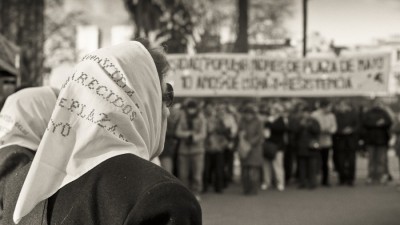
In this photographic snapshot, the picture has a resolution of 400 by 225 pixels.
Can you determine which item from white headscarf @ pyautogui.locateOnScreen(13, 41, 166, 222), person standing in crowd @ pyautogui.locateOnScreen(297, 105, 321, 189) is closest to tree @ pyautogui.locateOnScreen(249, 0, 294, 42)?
person standing in crowd @ pyautogui.locateOnScreen(297, 105, 321, 189)

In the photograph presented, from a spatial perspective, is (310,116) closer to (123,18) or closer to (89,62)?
(89,62)

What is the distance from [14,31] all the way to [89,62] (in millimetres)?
17825

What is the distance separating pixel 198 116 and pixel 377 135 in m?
4.29

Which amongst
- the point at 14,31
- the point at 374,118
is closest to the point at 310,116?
the point at 374,118

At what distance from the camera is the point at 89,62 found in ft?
5.82

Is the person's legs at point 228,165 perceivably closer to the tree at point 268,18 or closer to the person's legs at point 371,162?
the person's legs at point 371,162

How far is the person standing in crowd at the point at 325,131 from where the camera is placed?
513 inches

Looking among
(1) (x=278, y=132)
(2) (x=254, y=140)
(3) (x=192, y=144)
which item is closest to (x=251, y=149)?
(2) (x=254, y=140)

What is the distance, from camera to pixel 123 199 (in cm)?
146

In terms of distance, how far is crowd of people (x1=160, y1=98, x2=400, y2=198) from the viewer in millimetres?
11797

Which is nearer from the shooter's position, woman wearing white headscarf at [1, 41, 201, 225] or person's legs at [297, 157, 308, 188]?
woman wearing white headscarf at [1, 41, 201, 225]

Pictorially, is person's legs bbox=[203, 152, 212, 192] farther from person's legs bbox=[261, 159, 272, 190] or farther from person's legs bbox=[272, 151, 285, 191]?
person's legs bbox=[272, 151, 285, 191]

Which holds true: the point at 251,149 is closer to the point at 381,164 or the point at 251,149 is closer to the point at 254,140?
the point at 254,140

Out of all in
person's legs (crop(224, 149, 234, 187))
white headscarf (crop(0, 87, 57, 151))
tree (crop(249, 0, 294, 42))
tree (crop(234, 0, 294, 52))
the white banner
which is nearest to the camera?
white headscarf (crop(0, 87, 57, 151))
